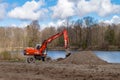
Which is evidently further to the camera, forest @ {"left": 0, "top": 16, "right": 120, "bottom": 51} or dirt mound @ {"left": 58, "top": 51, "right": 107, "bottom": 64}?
forest @ {"left": 0, "top": 16, "right": 120, "bottom": 51}

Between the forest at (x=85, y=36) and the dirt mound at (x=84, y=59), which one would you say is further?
the forest at (x=85, y=36)

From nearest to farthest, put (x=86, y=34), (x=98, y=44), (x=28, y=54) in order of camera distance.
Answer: (x=28, y=54) → (x=98, y=44) → (x=86, y=34)

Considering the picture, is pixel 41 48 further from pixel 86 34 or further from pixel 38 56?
pixel 86 34

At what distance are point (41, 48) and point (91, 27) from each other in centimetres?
8018

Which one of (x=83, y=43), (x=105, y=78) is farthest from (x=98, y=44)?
(x=105, y=78)

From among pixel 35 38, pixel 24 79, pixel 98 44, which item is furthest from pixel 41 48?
pixel 98 44

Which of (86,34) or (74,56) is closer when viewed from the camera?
(74,56)

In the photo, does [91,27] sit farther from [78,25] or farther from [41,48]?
[41,48]

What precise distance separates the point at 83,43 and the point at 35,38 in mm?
20628

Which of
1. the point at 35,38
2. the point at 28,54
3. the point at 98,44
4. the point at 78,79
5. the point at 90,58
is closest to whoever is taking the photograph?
the point at 78,79

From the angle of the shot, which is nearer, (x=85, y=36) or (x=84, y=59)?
(x=84, y=59)

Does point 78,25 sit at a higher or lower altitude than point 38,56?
higher

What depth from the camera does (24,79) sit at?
56.7ft

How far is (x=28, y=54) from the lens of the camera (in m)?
32.0
